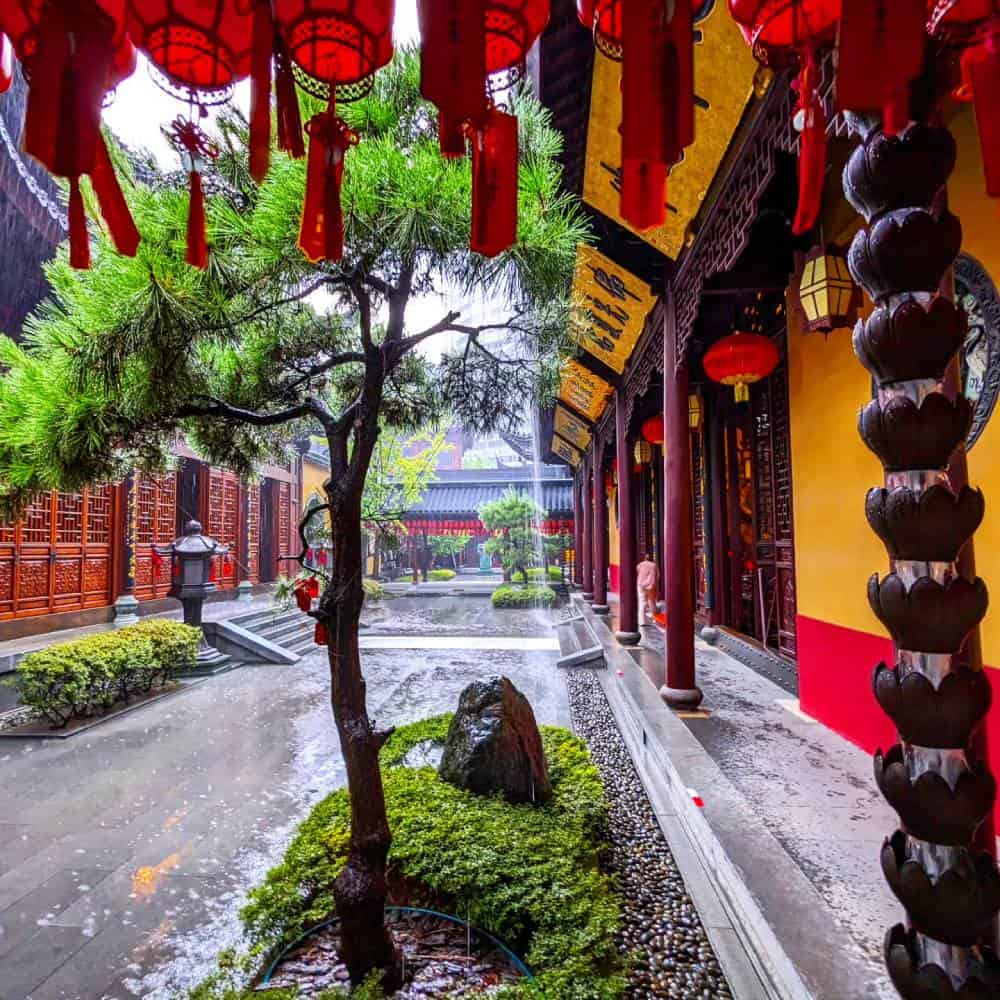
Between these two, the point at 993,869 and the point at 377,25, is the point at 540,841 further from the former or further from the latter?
the point at 377,25

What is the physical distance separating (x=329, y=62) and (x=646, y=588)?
8.46 m

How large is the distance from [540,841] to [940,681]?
1964 millimetres

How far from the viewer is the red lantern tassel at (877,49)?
885mm

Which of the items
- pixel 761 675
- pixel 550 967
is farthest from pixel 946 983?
pixel 761 675

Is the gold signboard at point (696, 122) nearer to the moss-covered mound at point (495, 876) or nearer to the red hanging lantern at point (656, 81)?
the red hanging lantern at point (656, 81)

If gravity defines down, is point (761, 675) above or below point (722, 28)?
below

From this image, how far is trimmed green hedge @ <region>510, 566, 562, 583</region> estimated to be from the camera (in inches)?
744

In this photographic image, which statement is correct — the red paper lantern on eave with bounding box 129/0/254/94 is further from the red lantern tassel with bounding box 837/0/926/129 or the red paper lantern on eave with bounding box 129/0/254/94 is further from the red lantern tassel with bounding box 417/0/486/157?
the red lantern tassel with bounding box 837/0/926/129

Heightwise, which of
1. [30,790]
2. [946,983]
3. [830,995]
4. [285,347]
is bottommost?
[30,790]

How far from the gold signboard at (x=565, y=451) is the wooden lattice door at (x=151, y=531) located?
925 cm

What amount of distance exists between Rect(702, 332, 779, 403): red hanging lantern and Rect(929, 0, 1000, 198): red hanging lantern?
128 inches

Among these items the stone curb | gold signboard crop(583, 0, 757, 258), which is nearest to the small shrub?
the stone curb

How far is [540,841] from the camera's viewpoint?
8.28 ft

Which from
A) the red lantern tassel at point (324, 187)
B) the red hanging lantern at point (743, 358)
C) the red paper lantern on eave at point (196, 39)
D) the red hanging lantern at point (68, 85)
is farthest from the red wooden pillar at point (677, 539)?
the red hanging lantern at point (68, 85)
